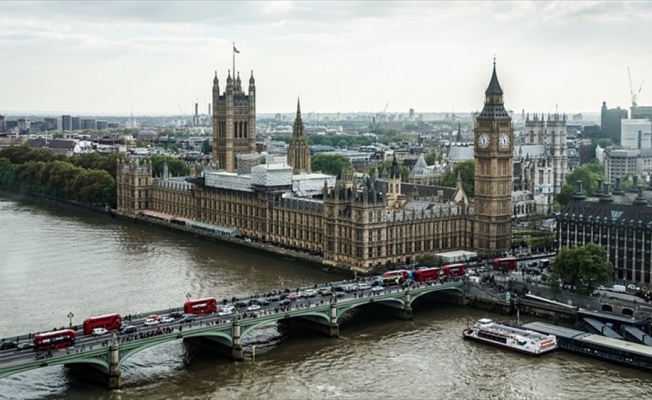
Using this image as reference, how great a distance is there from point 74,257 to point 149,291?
18266 millimetres

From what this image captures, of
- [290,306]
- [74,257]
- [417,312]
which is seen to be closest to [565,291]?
[417,312]

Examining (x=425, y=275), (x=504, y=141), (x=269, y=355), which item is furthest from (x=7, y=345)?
(x=504, y=141)

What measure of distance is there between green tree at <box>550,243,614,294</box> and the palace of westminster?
1862 cm

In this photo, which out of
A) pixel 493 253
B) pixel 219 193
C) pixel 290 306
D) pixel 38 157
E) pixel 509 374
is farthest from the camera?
pixel 38 157

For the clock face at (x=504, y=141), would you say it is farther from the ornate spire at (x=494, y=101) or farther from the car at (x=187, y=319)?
the car at (x=187, y=319)

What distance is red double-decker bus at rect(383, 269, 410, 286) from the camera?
7219 cm

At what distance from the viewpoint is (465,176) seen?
124500mm

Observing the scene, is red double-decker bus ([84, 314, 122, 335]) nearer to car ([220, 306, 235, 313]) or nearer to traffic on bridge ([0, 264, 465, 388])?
traffic on bridge ([0, 264, 465, 388])

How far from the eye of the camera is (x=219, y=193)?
109 metres

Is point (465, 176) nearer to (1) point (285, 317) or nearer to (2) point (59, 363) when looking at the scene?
(1) point (285, 317)

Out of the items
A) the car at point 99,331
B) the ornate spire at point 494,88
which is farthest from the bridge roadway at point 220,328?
the ornate spire at point 494,88

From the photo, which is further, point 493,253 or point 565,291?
point 493,253

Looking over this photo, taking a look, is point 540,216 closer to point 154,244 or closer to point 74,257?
point 154,244

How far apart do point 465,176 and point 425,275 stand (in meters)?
53.8
